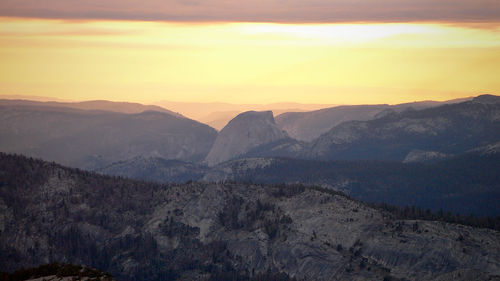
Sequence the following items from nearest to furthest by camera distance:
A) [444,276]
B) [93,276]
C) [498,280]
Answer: [93,276] → [498,280] → [444,276]

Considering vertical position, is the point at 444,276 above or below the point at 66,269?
below

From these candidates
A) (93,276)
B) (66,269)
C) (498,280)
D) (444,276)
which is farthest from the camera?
(444,276)

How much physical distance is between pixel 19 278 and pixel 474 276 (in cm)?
9763

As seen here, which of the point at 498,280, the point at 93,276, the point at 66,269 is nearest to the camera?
the point at 93,276

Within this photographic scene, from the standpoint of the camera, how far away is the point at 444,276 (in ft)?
643

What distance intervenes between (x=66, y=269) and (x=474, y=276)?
9044cm

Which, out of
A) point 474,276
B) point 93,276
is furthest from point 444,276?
point 93,276

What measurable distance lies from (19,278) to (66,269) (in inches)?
395

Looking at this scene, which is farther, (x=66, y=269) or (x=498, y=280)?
(x=498, y=280)

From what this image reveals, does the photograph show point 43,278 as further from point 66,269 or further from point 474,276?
point 474,276

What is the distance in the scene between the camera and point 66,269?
148500 millimetres

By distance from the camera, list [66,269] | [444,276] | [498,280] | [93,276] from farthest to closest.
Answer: [444,276] → [498,280] → [66,269] → [93,276]

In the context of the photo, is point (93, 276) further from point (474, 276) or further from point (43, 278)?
point (474, 276)

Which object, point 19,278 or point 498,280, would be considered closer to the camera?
point 19,278
